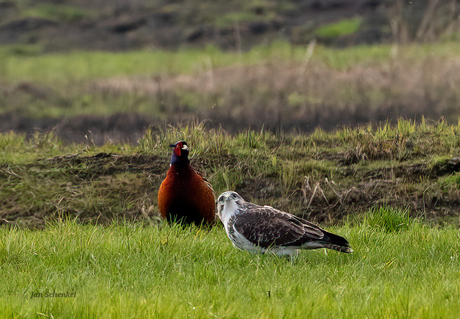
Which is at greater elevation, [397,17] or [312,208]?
[397,17]

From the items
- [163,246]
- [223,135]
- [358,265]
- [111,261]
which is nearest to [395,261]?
[358,265]

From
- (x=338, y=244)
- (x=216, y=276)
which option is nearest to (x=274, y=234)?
(x=338, y=244)

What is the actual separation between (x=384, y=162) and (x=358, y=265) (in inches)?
117

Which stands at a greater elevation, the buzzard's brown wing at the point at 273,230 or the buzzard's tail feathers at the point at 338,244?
the buzzard's brown wing at the point at 273,230

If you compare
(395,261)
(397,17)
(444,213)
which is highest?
(397,17)

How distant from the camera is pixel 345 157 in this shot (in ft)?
22.7

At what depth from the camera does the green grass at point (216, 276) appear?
10.00 feet

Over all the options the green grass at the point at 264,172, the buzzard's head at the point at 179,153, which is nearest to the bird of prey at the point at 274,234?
the buzzard's head at the point at 179,153

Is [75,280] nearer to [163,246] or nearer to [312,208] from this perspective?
[163,246]

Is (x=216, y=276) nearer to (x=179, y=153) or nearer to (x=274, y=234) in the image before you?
(x=274, y=234)

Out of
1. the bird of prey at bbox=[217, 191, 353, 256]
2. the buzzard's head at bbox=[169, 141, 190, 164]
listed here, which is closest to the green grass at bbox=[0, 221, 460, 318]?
the bird of prey at bbox=[217, 191, 353, 256]

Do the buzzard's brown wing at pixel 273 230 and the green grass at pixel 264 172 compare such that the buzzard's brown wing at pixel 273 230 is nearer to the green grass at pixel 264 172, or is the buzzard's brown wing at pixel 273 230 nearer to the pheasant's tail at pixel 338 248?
the pheasant's tail at pixel 338 248

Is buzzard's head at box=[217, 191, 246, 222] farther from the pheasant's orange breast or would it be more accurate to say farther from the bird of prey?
the pheasant's orange breast

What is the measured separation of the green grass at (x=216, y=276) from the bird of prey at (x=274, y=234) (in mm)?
119
